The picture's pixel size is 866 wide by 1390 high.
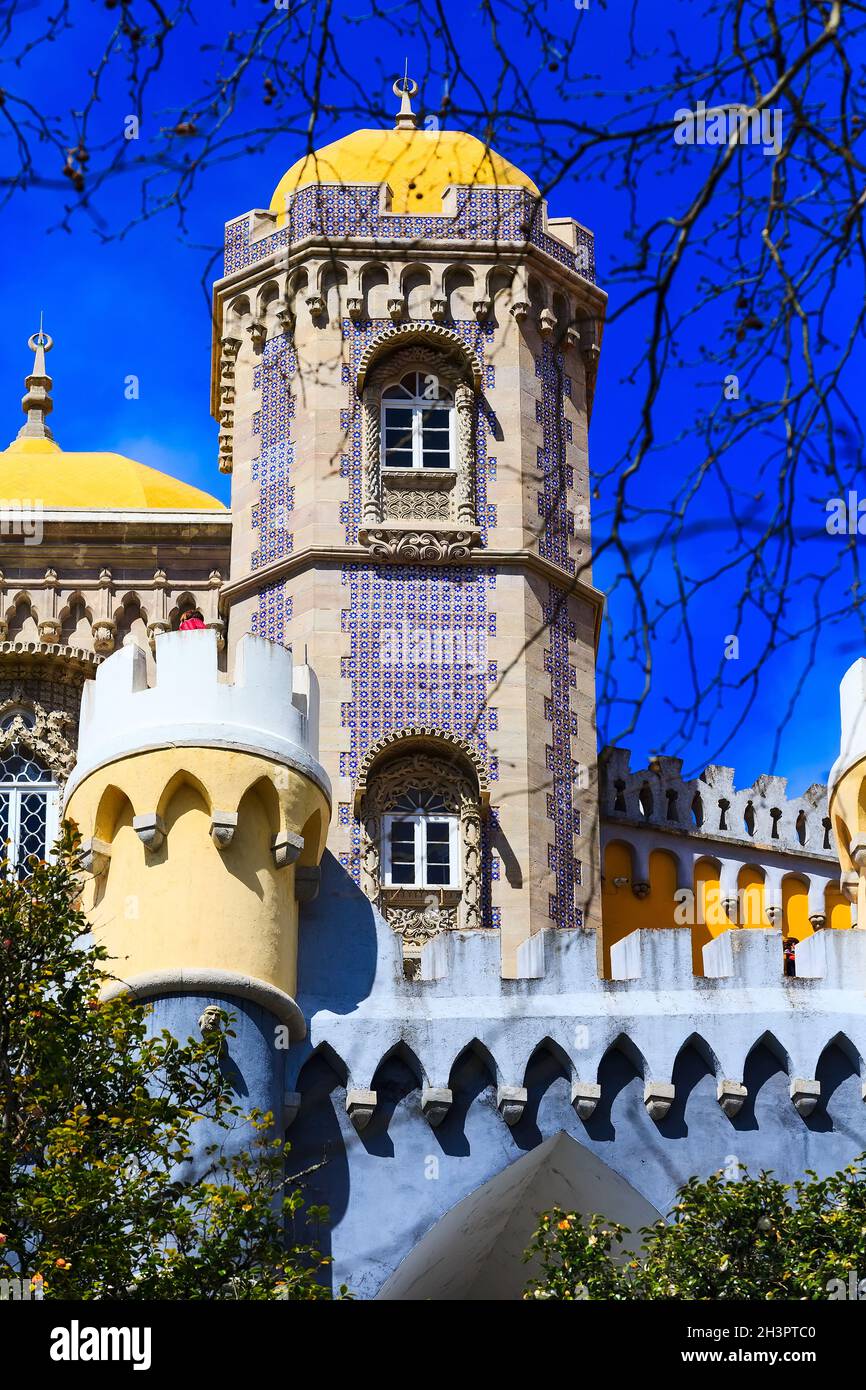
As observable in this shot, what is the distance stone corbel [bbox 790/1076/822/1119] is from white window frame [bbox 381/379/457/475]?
10306mm

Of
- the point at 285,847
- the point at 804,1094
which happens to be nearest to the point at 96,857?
the point at 285,847

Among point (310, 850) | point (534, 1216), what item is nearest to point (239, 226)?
point (310, 850)

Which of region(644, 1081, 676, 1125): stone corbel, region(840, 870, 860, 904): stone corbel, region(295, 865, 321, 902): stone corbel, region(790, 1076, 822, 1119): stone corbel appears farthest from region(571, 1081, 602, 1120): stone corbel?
region(840, 870, 860, 904): stone corbel

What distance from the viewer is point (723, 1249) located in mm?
16547

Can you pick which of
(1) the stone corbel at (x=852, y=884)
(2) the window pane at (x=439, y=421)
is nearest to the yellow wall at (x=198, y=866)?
(1) the stone corbel at (x=852, y=884)

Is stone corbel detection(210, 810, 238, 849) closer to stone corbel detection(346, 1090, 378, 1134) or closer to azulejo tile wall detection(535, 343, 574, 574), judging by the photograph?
stone corbel detection(346, 1090, 378, 1134)

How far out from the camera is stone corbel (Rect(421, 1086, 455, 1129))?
1994 cm

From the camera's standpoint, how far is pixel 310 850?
2070cm

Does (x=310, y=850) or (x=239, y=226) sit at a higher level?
(x=239, y=226)

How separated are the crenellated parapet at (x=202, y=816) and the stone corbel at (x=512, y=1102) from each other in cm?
148

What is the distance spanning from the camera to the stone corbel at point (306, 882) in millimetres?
20656
